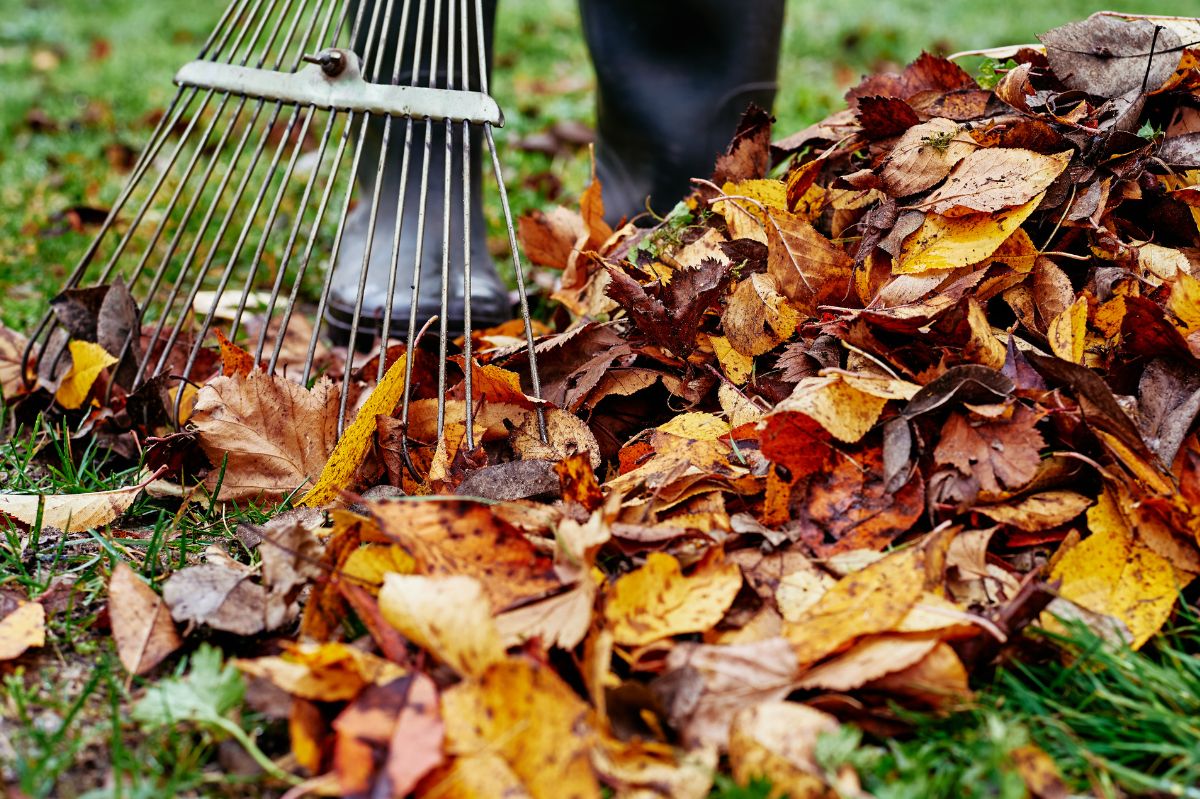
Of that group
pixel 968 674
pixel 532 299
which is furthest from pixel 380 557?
pixel 532 299

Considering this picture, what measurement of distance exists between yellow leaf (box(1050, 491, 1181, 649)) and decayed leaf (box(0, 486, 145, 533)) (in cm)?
113

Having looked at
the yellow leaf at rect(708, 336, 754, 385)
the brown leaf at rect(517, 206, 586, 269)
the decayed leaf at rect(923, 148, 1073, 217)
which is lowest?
the yellow leaf at rect(708, 336, 754, 385)

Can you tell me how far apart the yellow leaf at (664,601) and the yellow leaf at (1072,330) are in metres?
0.49

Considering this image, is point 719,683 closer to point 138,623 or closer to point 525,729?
point 525,729

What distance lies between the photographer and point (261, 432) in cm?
142

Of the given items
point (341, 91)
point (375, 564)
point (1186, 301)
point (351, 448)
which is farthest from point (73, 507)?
point (1186, 301)

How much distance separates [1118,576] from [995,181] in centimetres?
54

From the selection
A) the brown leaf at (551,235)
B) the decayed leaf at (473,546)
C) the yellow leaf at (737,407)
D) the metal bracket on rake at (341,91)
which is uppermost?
the metal bracket on rake at (341,91)

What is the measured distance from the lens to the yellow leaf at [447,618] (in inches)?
34.6

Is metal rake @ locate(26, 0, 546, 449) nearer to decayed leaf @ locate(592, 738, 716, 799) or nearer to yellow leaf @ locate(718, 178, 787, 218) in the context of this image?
yellow leaf @ locate(718, 178, 787, 218)

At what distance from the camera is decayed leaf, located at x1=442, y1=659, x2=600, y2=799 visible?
825 mm

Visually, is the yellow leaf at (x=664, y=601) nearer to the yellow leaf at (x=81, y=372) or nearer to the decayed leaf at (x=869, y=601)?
the decayed leaf at (x=869, y=601)

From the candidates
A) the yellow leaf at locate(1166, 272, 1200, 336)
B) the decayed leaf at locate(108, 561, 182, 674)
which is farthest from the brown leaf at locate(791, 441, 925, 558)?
the decayed leaf at locate(108, 561, 182, 674)

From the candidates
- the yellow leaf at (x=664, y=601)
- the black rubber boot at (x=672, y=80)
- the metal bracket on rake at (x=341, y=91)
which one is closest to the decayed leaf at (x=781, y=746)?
the yellow leaf at (x=664, y=601)
